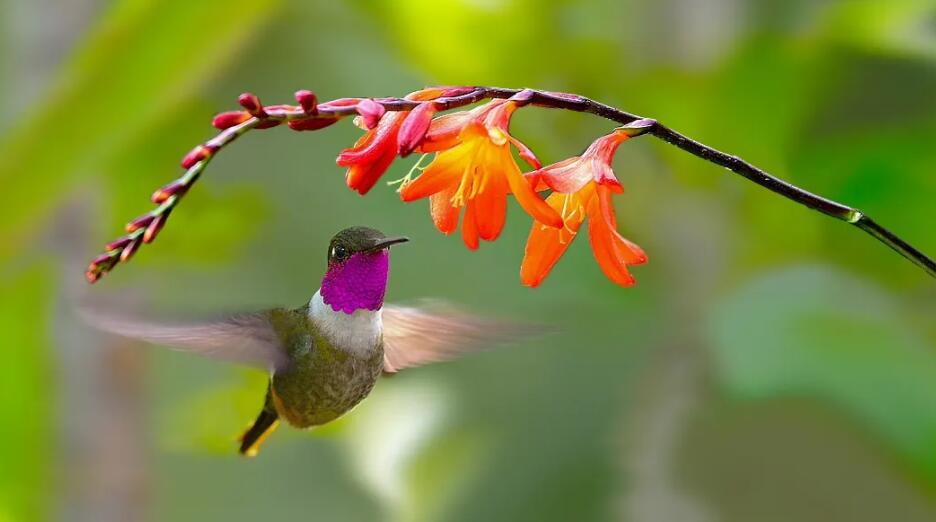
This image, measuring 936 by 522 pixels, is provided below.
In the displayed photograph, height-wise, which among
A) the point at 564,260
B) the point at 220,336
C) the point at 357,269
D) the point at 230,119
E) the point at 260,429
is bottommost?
the point at 564,260

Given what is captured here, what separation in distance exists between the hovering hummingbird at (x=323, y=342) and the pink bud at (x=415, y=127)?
13cm

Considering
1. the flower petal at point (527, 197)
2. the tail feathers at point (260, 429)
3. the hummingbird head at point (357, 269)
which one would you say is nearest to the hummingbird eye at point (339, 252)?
the hummingbird head at point (357, 269)

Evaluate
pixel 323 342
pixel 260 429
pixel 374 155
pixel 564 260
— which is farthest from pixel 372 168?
pixel 564 260

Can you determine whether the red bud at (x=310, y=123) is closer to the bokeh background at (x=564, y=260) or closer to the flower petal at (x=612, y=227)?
the flower petal at (x=612, y=227)

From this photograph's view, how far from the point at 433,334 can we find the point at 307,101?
34cm

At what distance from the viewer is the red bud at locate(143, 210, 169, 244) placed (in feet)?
1.26

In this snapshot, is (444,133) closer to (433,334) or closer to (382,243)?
(382,243)

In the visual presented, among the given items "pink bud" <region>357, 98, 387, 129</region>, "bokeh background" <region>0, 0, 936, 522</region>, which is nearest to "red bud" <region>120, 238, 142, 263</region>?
"pink bud" <region>357, 98, 387, 129</region>

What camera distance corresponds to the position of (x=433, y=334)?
2.41 feet

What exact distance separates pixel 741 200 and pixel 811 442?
0.50 metres

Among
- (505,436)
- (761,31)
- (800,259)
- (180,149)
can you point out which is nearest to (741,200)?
(800,259)

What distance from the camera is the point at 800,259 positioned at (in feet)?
5.41

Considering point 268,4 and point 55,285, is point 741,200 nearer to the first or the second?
point 268,4

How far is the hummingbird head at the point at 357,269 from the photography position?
0.54m
